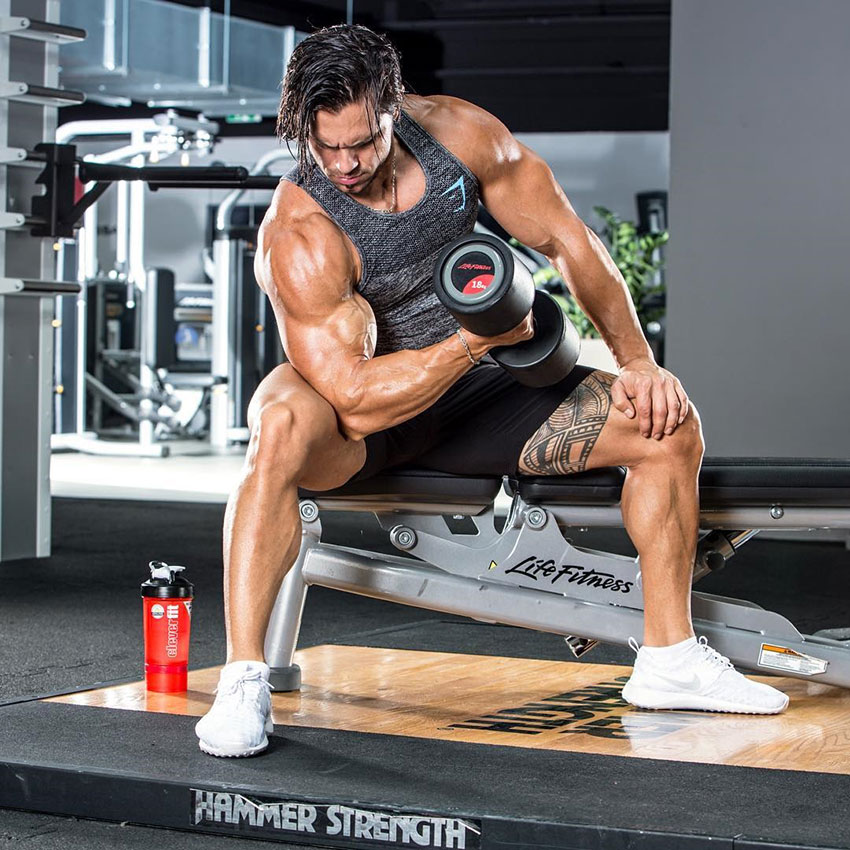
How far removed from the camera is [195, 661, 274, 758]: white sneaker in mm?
1790

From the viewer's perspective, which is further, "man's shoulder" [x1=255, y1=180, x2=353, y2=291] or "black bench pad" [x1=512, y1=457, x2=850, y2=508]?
"black bench pad" [x1=512, y1=457, x2=850, y2=508]

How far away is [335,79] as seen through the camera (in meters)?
1.98

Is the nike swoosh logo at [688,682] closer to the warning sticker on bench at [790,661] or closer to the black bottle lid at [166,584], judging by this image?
the warning sticker on bench at [790,661]

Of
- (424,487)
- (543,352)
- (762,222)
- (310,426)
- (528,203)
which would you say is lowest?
(424,487)

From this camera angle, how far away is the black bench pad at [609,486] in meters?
2.18

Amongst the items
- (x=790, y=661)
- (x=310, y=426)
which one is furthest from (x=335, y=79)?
(x=790, y=661)

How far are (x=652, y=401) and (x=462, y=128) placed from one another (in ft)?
1.81

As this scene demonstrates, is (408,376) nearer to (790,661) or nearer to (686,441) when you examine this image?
(686,441)

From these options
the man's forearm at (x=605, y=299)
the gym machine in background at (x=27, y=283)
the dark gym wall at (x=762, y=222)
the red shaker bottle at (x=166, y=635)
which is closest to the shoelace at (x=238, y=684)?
the red shaker bottle at (x=166, y=635)

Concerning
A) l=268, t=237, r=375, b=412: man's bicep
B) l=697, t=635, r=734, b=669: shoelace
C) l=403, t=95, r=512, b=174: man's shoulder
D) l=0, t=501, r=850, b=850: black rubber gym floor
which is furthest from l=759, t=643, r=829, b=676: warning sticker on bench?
l=403, t=95, r=512, b=174: man's shoulder

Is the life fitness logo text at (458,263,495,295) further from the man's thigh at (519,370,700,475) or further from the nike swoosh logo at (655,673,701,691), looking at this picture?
the nike swoosh logo at (655,673,701,691)

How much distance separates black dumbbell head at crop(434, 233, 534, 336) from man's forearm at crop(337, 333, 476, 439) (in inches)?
2.5

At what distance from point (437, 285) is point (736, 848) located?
2.80 feet

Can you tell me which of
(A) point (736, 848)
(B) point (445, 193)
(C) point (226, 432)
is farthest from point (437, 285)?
(C) point (226, 432)
